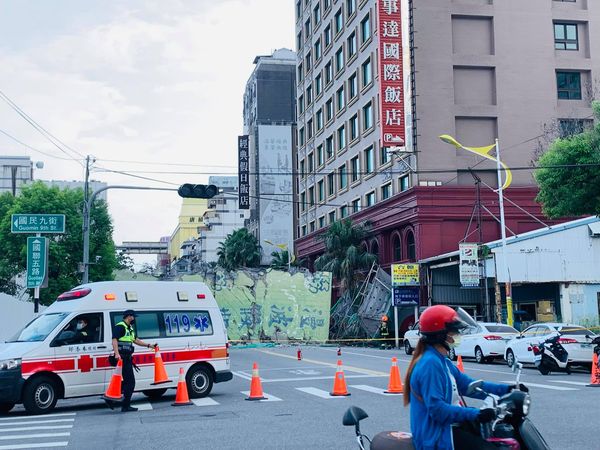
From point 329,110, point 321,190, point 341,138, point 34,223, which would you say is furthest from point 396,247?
point 34,223

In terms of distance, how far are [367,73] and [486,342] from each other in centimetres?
3069

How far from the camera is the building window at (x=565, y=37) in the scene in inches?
1896

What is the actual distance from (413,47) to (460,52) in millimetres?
3218

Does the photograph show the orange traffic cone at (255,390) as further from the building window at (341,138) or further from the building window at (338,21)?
the building window at (338,21)

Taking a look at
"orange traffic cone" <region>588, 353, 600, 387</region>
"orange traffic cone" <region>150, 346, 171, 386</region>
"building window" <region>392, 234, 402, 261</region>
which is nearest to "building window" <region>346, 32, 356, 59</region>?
"building window" <region>392, 234, 402, 261</region>

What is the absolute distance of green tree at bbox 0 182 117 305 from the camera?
179 ft

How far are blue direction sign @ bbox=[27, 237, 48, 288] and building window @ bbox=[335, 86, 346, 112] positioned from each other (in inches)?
1338

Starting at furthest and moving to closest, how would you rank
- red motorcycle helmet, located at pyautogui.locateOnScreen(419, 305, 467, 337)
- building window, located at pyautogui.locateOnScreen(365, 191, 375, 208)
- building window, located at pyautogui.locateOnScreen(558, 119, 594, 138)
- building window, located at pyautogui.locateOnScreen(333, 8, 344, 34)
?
building window, located at pyautogui.locateOnScreen(333, 8, 344, 34) → building window, located at pyautogui.locateOnScreen(365, 191, 375, 208) → building window, located at pyautogui.locateOnScreen(558, 119, 594, 138) → red motorcycle helmet, located at pyautogui.locateOnScreen(419, 305, 467, 337)

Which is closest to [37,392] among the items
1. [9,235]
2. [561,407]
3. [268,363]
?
[561,407]

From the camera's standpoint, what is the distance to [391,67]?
151ft

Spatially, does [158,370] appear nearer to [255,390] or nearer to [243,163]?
[255,390]

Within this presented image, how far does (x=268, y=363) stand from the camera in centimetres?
2858

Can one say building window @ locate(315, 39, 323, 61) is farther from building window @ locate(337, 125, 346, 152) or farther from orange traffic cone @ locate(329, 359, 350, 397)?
orange traffic cone @ locate(329, 359, 350, 397)

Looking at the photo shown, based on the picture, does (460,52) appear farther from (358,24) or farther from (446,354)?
(446,354)
